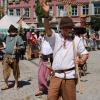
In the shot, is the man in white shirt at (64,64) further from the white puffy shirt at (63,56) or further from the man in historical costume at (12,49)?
the man in historical costume at (12,49)

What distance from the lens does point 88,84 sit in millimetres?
13586

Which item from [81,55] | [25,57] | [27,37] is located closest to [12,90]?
[81,55]

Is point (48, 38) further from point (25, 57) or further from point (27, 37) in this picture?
point (27, 37)

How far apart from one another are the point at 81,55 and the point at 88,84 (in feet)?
22.6

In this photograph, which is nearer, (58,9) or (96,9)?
(96,9)

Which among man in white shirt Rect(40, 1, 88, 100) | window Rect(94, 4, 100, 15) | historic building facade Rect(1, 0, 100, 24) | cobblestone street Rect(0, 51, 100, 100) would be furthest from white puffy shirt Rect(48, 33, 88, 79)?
window Rect(94, 4, 100, 15)

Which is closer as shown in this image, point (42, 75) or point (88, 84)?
point (42, 75)

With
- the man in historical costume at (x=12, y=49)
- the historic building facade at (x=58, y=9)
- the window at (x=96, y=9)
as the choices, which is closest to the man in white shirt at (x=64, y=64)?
the man in historical costume at (x=12, y=49)

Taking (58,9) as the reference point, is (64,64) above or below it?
below

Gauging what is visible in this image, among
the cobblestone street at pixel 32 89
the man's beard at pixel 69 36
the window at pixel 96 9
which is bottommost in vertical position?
A: the cobblestone street at pixel 32 89

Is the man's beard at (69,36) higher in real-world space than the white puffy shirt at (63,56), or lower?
higher

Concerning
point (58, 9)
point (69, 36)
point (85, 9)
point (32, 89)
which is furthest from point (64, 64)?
point (58, 9)

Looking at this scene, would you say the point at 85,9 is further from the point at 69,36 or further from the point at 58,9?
the point at 69,36

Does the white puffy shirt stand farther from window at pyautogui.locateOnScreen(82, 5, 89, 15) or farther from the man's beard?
window at pyautogui.locateOnScreen(82, 5, 89, 15)
